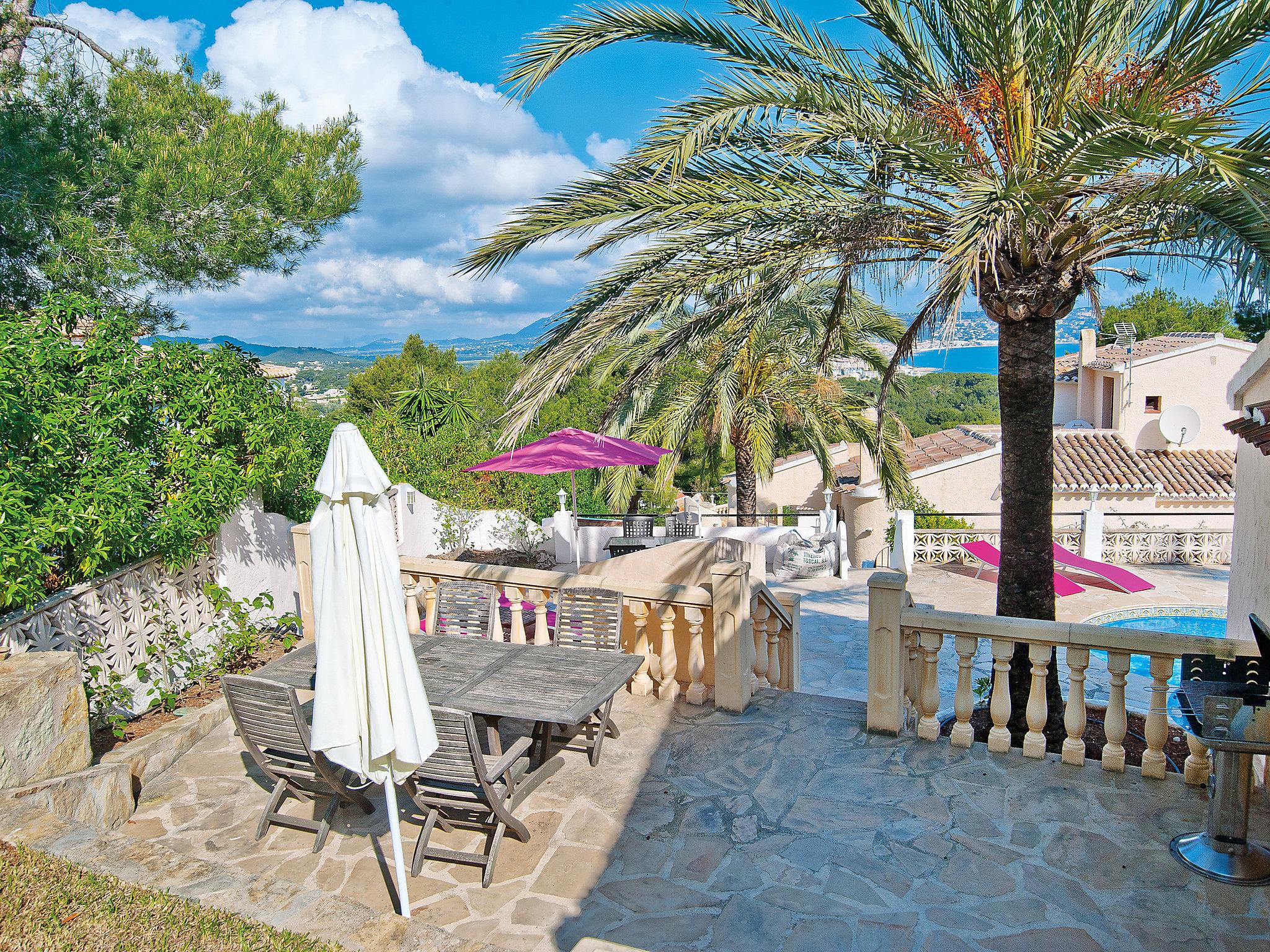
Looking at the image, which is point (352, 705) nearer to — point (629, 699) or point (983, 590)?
point (629, 699)

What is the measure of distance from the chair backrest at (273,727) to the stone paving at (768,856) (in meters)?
0.40

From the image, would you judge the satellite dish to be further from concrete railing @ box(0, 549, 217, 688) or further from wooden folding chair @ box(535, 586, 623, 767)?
concrete railing @ box(0, 549, 217, 688)

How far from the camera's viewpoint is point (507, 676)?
5.18 meters

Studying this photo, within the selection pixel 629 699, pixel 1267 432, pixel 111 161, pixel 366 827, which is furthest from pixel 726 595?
pixel 111 161

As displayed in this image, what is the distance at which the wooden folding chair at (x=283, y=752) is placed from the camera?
434cm

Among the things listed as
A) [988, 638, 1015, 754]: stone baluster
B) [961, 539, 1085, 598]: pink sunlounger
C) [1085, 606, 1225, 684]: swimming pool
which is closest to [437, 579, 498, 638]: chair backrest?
[988, 638, 1015, 754]: stone baluster

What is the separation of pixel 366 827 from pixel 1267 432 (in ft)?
17.8

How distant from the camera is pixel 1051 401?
22.0ft

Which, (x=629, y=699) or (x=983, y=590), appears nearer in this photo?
(x=629, y=699)

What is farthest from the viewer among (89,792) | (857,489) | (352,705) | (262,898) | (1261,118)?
(857,489)

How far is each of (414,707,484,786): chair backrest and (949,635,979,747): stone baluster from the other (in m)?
3.20

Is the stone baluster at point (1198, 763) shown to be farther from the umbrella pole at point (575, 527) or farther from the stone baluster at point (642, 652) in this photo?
the umbrella pole at point (575, 527)

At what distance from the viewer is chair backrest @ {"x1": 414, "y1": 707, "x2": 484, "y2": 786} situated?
3.94 meters

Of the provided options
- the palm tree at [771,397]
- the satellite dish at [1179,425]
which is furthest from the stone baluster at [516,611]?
the satellite dish at [1179,425]
